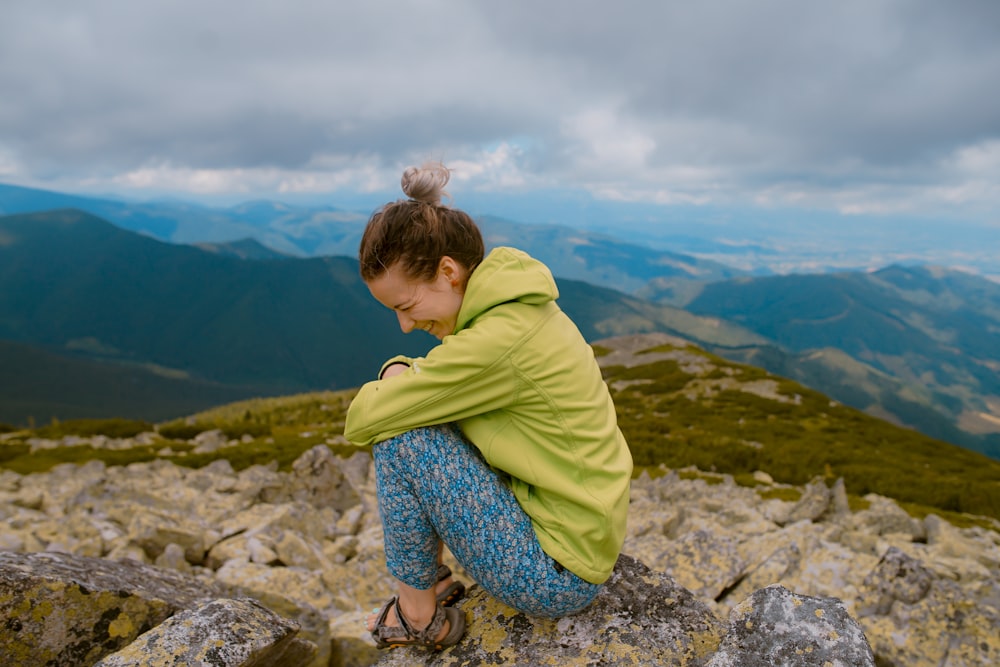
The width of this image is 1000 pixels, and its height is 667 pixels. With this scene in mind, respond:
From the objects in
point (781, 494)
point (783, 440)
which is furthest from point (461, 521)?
point (783, 440)

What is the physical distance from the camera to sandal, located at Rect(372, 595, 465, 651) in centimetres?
400

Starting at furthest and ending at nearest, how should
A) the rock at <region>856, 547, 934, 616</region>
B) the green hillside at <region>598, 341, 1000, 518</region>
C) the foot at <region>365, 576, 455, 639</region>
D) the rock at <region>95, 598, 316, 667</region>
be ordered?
the green hillside at <region>598, 341, 1000, 518</region>, the rock at <region>856, 547, 934, 616</region>, the foot at <region>365, 576, 455, 639</region>, the rock at <region>95, 598, 316, 667</region>

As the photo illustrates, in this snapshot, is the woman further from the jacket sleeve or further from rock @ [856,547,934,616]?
rock @ [856,547,934,616]

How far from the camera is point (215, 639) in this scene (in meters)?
3.60

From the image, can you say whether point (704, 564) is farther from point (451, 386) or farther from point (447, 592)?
point (451, 386)

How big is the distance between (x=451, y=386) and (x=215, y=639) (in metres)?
2.43

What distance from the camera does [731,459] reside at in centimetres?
2222

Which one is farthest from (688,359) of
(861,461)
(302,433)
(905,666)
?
(905,666)

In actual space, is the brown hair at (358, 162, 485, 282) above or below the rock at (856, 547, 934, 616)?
above

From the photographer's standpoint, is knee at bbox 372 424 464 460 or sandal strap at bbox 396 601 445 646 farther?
sandal strap at bbox 396 601 445 646

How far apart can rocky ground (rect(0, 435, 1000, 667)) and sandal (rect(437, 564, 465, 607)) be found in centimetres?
14

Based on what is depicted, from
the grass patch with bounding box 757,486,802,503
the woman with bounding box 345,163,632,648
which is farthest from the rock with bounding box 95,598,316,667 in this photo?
the grass patch with bounding box 757,486,802,503

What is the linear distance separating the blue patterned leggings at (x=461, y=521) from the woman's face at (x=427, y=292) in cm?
92

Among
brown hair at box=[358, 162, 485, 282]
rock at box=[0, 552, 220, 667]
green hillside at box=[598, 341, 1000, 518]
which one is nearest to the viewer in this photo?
rock at box=[0, 552, 220, 667]
